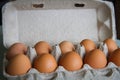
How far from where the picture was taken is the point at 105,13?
97 cm

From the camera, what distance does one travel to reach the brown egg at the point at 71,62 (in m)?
0.69

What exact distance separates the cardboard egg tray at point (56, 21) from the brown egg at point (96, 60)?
0.75 ft

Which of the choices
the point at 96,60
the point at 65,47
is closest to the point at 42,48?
the point at 65,47

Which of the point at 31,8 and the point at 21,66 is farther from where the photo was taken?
the point at 31,8

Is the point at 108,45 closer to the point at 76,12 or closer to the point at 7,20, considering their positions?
the point at 76,12

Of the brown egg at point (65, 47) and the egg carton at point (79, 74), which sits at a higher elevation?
the brown egg at point (65, 47)

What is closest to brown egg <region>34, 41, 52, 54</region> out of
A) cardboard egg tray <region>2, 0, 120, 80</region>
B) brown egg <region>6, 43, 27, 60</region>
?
brown egg <region>6, 43, 27, 60</region>

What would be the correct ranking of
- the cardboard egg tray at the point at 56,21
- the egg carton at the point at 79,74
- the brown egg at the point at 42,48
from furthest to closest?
the cardboard egg tray at the point at 56,21
the brown egg at the point at 42,48
the egg carton at the point at 79,74

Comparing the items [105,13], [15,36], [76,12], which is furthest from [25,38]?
[105,13]

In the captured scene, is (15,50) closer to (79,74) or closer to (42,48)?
(42,48)

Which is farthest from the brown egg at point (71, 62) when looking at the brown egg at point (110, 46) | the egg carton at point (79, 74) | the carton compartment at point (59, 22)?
the carton compartment at point (59, 22)

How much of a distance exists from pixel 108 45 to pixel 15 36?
377mm

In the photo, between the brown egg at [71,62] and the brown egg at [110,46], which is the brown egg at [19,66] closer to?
the brown egg at [71,62]

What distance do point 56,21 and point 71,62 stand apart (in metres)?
0.33
